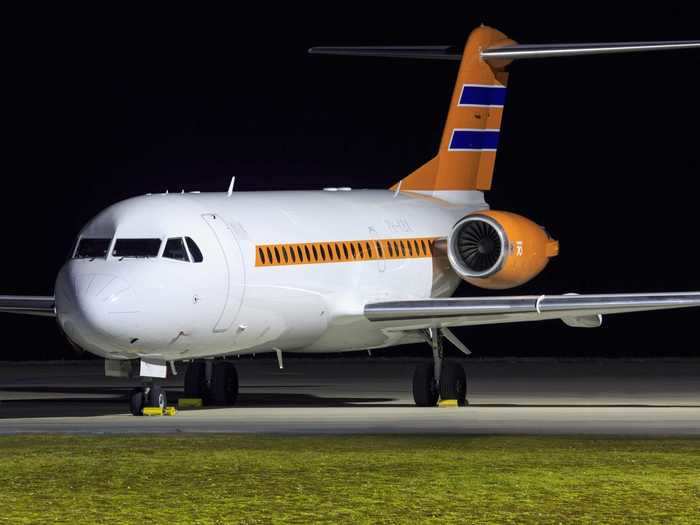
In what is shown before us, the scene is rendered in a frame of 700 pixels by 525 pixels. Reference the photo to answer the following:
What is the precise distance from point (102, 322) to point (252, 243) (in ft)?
13.4

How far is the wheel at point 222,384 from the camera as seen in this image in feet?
109

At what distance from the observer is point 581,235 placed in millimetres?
64500

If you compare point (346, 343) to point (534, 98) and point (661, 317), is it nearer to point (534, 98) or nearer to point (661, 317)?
point (661, 317)

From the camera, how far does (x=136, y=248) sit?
2802 cm

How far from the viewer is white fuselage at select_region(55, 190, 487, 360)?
2702cm

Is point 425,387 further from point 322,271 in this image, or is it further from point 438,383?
point 322,271

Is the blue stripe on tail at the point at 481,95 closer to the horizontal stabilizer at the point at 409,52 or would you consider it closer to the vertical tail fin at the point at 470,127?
the vertical tail fin at the point at 470,127

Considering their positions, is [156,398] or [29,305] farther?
[29,305]

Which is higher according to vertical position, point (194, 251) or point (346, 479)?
point (194, 251)

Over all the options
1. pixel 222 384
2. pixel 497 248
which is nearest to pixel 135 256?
pixel 222 384

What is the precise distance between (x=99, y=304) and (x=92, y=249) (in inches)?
66.7

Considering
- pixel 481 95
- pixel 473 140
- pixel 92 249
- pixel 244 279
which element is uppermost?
pixel 481 95

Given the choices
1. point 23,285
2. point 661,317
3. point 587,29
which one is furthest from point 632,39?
point 23,285

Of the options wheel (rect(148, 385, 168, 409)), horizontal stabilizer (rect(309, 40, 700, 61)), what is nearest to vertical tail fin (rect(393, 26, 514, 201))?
horizontal stabilizer (rect(309, 40, 700, 61))
